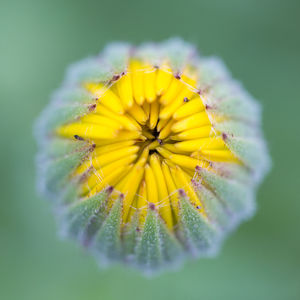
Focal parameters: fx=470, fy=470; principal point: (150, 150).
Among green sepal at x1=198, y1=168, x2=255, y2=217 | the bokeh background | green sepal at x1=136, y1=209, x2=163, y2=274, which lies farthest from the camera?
the bokeh background

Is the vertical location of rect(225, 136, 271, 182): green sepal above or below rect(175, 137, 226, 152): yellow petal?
above

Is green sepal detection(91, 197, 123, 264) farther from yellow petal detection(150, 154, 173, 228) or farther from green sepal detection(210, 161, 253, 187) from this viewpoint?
green sepal detection(210, 161, 253, 187)

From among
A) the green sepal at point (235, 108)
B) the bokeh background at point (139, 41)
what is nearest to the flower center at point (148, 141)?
the green sepal at point (235, 108)

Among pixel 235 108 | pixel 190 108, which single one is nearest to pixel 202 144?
pixel 190 108

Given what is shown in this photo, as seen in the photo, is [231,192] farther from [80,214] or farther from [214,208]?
[80,214]

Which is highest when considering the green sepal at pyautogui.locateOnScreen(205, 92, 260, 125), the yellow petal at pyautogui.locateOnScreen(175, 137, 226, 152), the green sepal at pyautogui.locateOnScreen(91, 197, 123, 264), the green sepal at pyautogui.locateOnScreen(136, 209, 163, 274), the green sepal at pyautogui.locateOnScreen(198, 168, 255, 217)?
the green sepal at pyautogui.locateOnScreen(205, 92, 260, 125)

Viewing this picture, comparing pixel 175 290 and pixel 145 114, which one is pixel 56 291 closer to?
pixel 175 290

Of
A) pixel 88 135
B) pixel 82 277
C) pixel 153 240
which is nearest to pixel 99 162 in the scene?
pixel 88 135

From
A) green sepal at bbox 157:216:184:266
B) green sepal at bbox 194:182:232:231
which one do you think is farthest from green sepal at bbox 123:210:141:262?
green sepal at bbox 194:182:232:231
